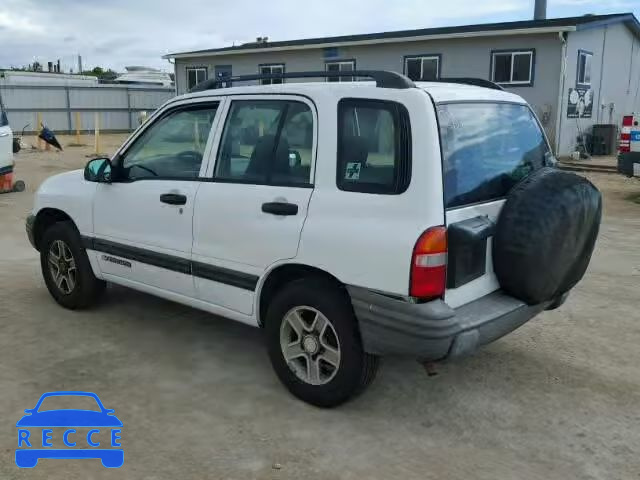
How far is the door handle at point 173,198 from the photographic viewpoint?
4.22m

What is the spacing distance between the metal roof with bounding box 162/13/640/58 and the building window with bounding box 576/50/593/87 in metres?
0.86

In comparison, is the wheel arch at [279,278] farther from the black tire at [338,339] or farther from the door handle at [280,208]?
the door handle at [280,208]

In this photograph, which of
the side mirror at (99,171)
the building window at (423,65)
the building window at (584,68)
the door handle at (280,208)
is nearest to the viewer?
the door handle at (280,208)

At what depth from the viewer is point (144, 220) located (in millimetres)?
4516

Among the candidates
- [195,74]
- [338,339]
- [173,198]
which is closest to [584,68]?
[195,74]

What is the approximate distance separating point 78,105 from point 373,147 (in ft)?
103

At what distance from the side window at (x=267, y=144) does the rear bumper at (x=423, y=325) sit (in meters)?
0.84

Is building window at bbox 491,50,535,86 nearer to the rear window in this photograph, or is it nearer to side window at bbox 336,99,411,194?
the rear window

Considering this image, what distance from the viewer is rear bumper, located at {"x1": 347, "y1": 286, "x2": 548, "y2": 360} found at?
10.4 ft

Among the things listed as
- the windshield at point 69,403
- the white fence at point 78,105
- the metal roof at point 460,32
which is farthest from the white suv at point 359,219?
the white fence at point 78,105

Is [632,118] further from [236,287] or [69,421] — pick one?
[69,421]

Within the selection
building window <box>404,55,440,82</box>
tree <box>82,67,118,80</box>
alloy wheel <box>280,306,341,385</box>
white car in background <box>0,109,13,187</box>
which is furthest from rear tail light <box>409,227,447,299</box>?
tree <box>82,67,118,80</box>

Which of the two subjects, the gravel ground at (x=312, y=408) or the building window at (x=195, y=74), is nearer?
the gravel ground at (x=312, y=408)

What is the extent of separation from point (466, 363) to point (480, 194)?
55.9 inches
